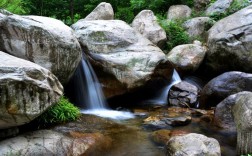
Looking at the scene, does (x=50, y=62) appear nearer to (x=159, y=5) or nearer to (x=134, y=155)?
(x=134, y=155)

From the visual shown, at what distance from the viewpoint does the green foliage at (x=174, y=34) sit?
14.5 meters

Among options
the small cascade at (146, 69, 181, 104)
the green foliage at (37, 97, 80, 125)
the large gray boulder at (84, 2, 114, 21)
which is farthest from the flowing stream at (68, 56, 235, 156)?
the large gray boulder at (84, 2, 114, 21)

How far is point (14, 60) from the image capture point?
21.0 ft

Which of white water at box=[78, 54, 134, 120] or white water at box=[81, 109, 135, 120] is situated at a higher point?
white water at box=[78, 54, 134, 120]

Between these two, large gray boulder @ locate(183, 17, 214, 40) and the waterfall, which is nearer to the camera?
the waterfall

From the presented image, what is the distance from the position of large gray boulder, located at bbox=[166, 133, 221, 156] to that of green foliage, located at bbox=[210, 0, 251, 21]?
11.0 metres

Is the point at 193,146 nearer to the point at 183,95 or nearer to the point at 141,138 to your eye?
the point at 141,138

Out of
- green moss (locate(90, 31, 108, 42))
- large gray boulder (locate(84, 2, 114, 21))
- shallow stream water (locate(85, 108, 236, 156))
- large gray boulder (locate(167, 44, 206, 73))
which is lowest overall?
shallow stream water (locate(85, 108, 236, 156))

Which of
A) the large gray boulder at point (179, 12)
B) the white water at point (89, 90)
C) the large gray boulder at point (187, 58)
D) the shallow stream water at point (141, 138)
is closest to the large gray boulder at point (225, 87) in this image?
the shallow stream water at point (141, 138)

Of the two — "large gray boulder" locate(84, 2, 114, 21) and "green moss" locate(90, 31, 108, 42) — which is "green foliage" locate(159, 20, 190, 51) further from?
"green moss" locate(90, 31, 108, 42)

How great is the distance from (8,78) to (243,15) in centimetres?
1013

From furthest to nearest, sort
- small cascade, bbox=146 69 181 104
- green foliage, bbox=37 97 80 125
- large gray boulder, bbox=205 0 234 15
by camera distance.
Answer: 1. large gray boulder, bbox=205 0 234 15
2. small cascade, bbox=146 69 181 104
3. green foliage, bbox=37 97 80 125

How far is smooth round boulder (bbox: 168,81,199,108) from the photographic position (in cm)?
1092

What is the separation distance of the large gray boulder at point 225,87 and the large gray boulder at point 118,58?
5.57ft
